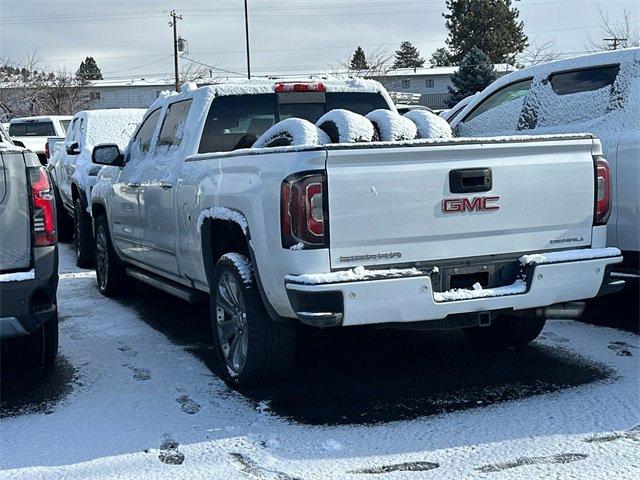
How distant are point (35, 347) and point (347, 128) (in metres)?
2.39

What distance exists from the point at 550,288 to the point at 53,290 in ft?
9.02

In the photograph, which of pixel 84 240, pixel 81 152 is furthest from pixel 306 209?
pixel 81 152

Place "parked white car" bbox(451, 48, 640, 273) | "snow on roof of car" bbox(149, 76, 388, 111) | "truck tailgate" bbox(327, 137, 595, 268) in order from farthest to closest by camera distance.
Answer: "snow on roof of car" bbox(149, 76, 388, 111), "parked white car" bbox(451, 48, 640, 273), "truck tailgate" bbox(327, 137, 595, 268)

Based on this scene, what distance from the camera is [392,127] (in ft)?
17.3

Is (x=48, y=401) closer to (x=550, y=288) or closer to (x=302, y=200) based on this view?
(x=302, y=200)

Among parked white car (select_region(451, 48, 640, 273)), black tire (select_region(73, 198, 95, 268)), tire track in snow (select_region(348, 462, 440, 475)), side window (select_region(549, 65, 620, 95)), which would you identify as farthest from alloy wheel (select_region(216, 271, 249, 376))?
black tire (select_region(73, 198, 95, 268))

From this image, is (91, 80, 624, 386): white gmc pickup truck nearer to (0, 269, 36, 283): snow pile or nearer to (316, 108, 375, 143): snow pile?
(316, 108, 375, 143): snow pile

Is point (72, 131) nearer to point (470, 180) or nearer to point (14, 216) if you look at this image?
point (14, 216)

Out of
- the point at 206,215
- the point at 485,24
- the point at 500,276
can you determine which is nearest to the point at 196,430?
the point at 206,215

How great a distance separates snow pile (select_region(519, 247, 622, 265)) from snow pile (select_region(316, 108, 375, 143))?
1233mm

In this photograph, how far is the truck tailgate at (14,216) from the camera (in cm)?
461

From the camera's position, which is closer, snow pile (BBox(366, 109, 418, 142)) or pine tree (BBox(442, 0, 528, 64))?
snow pile (BBox(366, 109, 418, 142))

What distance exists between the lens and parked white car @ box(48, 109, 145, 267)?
10344mm

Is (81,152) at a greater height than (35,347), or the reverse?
(81,152)
